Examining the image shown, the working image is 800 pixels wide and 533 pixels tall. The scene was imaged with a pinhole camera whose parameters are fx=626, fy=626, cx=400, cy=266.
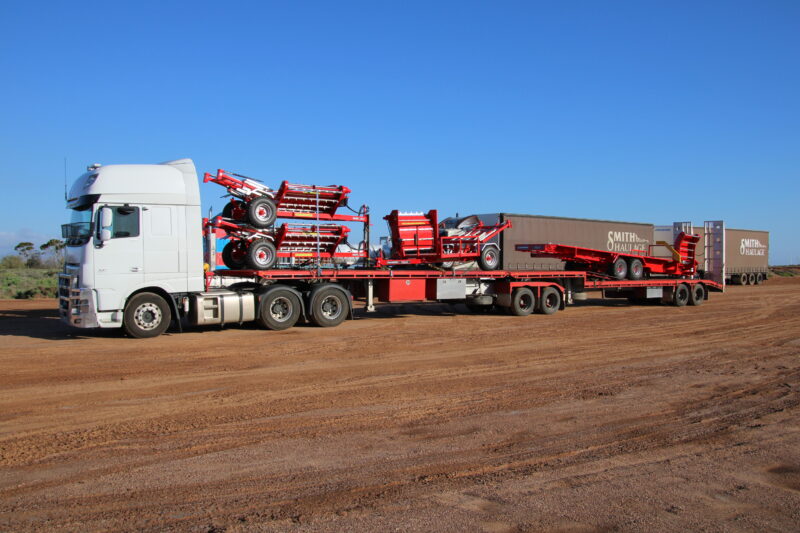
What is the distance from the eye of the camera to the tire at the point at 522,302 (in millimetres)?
19047

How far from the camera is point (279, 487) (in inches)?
197

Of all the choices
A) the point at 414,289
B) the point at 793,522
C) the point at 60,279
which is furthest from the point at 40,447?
the point at 414,289

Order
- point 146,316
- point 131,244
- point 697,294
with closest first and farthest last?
point 131,244
point 146,316
point 697,294

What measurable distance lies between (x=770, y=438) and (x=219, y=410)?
6090mm

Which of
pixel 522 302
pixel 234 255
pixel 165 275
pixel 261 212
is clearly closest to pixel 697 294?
pixel 522 302

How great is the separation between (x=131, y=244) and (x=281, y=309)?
3774mm

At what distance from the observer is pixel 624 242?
31.4 meters

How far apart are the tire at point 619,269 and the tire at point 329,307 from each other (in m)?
10.4

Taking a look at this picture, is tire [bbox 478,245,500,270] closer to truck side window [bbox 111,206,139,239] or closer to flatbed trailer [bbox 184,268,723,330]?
flatbed trailer [bbox 184,268,723,330]

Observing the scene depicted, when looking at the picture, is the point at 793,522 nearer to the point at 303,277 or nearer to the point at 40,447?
the point at 40,447

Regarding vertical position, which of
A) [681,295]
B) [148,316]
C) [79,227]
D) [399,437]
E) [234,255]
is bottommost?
[399,437]

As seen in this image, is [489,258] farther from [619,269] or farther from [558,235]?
[558,235]

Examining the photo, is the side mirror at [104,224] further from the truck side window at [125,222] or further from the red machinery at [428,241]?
the red machinery at [428,241]

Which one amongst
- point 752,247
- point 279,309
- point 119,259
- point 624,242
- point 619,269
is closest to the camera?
point 119,259
